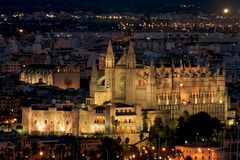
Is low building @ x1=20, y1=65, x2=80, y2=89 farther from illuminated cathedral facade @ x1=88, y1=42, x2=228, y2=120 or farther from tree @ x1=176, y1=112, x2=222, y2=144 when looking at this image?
tree @ x1=176, y1=112, x2=222, y2=144

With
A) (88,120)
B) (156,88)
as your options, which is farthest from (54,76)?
(88,120)

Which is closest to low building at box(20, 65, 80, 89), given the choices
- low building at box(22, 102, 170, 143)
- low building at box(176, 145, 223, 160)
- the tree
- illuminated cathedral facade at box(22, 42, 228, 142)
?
illuminated cathedral facade at box(22, 42, 228, 142)

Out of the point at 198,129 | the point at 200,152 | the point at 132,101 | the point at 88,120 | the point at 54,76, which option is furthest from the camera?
the point at 54,76

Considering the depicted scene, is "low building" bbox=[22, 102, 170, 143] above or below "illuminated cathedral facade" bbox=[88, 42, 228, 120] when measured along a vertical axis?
below

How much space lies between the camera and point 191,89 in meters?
60.6

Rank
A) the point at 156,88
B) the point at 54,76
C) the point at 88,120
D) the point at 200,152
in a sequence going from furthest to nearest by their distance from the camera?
the point at 54,76 → the point at 156,88 → the point at 88,120 → the point at 200,152

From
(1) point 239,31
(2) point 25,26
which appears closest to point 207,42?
(1) point 239,31

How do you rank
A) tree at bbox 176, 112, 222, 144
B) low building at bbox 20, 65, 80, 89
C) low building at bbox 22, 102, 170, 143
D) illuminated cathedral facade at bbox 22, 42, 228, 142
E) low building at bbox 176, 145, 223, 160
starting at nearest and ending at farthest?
low building at bbox 176, 145, 223, 160 < tree at bbox 176, 112, 222, 144 < low building at bbox 22, 102, 170, 143 < illuminated cathedral facade at bbox 22, 42, 228, 142 < low building at bbox 20, 65, 80, 89

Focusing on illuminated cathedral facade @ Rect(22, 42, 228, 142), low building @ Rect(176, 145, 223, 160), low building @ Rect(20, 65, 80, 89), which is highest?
low building @ Rect(20, 65, 80, 89)

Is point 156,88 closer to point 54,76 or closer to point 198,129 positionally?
point 198,129

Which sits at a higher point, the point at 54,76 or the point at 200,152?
the point at 54,76

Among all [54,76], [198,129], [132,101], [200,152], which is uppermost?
[54,76]

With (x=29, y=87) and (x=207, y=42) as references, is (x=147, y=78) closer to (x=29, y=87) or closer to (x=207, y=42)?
(x=29, y=87)

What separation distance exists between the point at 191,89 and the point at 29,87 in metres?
9.15
